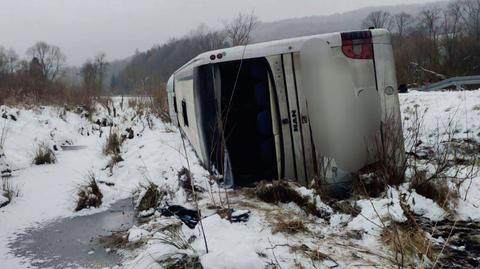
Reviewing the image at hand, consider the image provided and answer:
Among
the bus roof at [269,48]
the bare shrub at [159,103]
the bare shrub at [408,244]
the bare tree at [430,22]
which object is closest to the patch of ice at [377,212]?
the bare shrub at [408,244]

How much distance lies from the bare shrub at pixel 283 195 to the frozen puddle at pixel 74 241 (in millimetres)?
1451

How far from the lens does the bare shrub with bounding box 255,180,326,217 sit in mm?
4169

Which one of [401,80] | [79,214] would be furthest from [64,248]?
[401,80]

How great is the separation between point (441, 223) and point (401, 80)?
3956 cm

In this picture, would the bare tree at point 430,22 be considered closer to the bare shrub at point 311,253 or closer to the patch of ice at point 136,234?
the patch of ice at point 136,234

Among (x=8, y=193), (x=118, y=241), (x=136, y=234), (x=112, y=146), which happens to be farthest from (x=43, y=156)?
(x=136, y=234)

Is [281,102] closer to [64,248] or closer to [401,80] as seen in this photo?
[64,248]

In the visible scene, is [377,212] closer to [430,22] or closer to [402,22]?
[430,22]

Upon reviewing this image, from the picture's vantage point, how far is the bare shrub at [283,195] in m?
4.17

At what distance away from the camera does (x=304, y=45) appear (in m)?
4.64

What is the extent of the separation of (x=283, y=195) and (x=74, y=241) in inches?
84.7

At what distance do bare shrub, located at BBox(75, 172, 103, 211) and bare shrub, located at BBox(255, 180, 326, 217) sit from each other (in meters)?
2.12

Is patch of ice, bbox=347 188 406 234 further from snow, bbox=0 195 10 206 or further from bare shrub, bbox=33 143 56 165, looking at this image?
bare shrub, bbox=33 143 56 165

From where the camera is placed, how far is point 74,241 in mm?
4250
